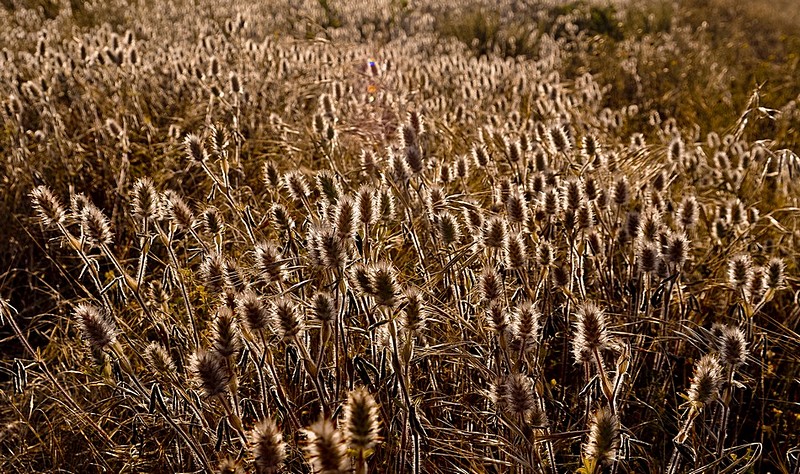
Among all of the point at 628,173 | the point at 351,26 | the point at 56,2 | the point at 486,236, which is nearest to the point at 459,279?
the point at 486,236

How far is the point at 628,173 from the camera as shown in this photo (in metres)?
3.22

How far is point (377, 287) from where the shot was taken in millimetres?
1337

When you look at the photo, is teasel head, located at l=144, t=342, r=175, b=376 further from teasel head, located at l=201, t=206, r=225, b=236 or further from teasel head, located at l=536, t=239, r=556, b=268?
teasel head, located at l=536, t=239, r=556, b=268

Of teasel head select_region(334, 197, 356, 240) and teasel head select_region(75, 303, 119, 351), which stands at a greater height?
teasel head select_region(334, 197, 356, 240)

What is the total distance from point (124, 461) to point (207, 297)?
60cm

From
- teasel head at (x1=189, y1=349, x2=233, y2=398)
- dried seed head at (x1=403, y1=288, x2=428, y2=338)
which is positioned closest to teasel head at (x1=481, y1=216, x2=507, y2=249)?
dried seed head at (x1=403, y1=288, x2=428, y2=338)

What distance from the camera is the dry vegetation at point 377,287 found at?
1.50 metres

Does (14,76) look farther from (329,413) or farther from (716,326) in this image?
(716,326)

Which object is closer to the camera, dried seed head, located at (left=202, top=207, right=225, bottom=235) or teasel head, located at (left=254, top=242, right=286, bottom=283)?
teasel head, located at (left=254, top=242, right=286, bottom=283)

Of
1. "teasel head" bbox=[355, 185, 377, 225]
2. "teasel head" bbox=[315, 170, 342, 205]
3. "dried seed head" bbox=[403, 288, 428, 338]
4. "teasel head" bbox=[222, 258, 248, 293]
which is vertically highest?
"teasel head" bbox=[355, 185, 377, 225]

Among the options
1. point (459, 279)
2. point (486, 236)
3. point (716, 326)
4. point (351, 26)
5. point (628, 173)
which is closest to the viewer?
point (486, 236)

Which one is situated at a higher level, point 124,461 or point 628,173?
point 628,173

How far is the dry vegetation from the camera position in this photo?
150cm

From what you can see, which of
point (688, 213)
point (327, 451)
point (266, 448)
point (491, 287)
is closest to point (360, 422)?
point (327, 451)
